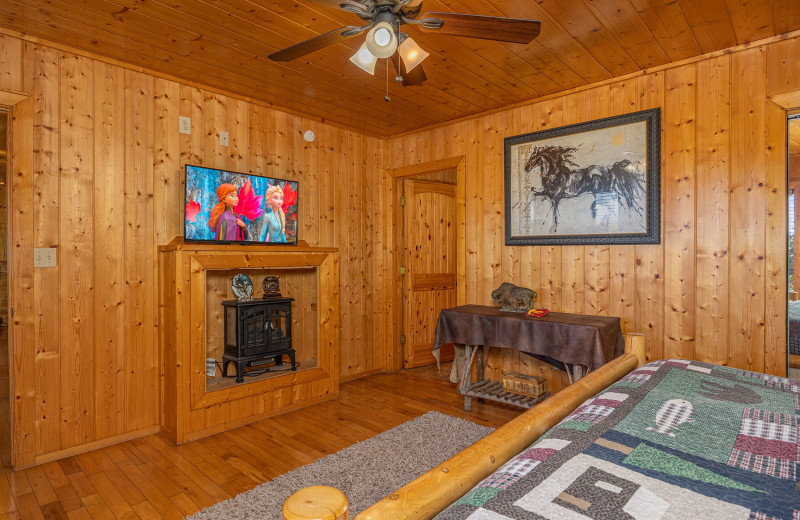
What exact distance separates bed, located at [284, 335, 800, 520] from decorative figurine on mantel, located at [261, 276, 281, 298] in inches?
105

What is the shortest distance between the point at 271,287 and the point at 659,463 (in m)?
3.16

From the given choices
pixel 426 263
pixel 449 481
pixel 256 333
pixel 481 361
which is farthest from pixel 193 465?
pixel 426 263

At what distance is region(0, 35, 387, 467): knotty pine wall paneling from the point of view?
2.63 meters

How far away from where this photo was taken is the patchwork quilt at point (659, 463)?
84cm

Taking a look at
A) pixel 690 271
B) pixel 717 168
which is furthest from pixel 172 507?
pixel 717 168

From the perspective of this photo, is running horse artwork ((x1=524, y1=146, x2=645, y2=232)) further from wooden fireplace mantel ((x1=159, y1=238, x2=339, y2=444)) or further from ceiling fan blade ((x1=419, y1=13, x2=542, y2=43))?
wooden fireplace mantel ((x1=159, y1=238, x2=339, y2=444))

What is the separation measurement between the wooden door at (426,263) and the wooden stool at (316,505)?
4.10 m

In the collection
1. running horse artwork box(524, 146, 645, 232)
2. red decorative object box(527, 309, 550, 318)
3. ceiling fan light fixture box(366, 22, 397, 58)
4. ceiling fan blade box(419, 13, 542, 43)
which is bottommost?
red decorative object box(527, 309, 550, 318)

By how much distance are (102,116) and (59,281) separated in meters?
1.13

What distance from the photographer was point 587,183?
339 cm

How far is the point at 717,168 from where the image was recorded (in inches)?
113

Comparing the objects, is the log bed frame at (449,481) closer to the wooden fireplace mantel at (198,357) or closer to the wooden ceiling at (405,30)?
the wooden ceiling at (405,30)

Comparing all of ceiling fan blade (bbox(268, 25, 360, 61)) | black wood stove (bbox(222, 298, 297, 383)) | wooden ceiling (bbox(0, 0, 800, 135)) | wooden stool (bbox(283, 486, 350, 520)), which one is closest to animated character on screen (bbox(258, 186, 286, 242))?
black wood stove (bbox(222, 298, 297, 383))

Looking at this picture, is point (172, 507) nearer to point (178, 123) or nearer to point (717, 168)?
point (178, 123)
